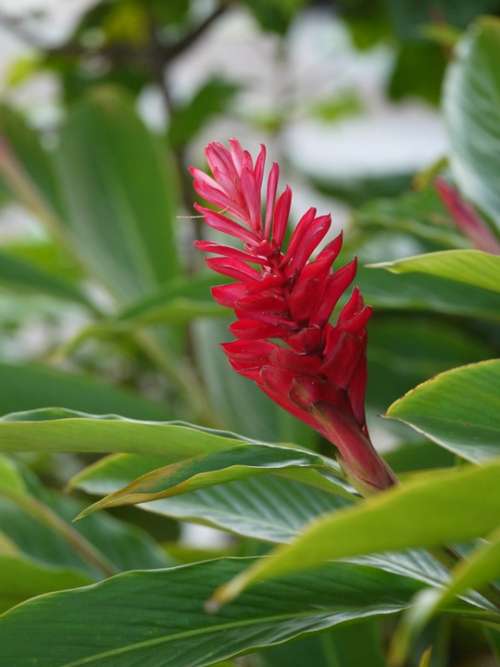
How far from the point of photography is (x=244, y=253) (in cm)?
30

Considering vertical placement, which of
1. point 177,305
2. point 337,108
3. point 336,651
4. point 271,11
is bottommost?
point 336,651

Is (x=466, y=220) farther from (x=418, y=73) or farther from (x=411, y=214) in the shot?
(x=418, y=73)

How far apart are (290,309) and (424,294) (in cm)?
29

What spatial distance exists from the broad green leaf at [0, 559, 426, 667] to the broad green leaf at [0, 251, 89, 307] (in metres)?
0.54

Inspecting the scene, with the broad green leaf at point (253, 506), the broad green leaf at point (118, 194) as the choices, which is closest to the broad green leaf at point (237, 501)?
the broad green leaf at point (253, 506)

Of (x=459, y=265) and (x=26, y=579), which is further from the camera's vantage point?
(x=26, y=579)

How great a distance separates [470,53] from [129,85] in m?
0.74

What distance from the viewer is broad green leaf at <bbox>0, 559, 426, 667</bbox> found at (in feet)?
1.15

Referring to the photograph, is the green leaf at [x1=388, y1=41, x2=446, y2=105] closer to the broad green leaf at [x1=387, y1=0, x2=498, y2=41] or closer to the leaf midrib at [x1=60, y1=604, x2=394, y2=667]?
the broad green leaf at [x1=387, y1=0, x2=498, y2=41]

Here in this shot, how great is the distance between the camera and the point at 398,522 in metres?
0.21

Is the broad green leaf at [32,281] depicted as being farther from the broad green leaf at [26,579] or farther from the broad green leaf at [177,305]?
the broad green leaf at [26,579]

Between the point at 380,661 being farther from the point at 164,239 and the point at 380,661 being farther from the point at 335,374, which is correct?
the point at 164,239

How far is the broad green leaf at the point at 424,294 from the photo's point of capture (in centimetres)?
57

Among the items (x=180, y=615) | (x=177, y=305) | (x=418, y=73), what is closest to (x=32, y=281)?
(x=177, y=305)
